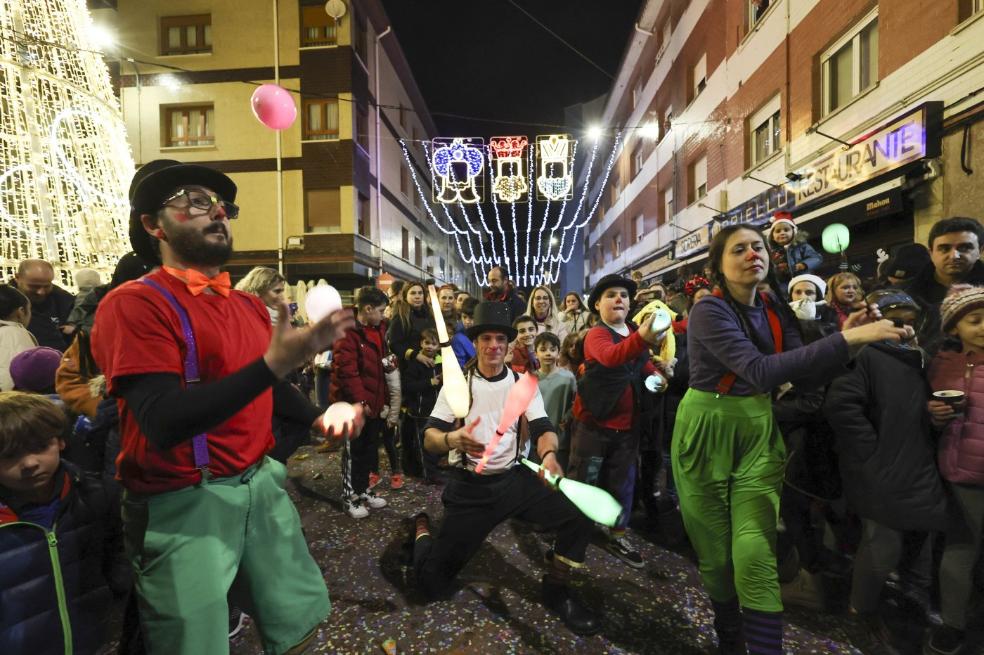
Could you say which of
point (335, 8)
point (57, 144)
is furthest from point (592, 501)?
point (335, 8)

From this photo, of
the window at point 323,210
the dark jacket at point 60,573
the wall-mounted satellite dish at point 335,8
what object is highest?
the wall-mounted satellite dish at point 335,8

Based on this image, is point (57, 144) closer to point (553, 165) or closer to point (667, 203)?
point (553, 165)

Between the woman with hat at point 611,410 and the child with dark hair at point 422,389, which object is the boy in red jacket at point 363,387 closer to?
the child with dark hair at point 422,389

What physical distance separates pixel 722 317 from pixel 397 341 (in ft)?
13.7

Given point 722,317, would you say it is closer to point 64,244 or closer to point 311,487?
point 311,487

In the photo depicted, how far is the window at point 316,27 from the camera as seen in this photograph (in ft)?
54.5

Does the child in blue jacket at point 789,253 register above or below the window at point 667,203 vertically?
below

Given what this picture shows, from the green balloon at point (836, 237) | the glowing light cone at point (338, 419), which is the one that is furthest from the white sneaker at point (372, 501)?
the green balloon at point (836, 237)

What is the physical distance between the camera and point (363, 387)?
486 centimetres

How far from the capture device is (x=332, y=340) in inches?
49.4

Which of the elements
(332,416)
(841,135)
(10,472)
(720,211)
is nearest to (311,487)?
(10,472)

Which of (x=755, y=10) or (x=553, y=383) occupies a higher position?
(x=755, y=10)

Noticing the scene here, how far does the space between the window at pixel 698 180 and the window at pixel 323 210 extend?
473 inches

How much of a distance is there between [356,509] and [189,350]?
11.6 feet
